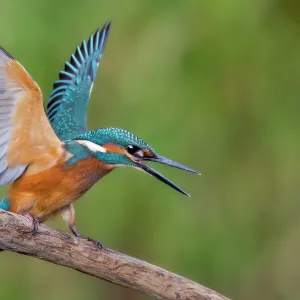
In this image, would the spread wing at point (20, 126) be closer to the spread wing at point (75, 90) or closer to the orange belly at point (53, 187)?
the orange belly at point (53, 187)

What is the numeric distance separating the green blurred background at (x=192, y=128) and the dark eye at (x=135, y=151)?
3.34 ft

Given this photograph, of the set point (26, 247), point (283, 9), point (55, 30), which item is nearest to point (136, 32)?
point (55, 30)

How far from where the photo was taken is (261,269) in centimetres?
420

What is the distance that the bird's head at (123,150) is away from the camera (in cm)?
284

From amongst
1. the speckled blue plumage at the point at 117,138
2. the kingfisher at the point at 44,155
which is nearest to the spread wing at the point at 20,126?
the kingfisher at the point at 44,155

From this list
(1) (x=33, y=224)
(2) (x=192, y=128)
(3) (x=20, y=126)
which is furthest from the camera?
(2) (x=192, y=128)

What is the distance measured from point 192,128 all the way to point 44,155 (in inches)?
49.2

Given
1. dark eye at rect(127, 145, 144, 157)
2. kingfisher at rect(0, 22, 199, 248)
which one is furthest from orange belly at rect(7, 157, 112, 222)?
dark eye at rect(127, 145, 144, 157)

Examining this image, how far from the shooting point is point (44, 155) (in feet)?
9.57

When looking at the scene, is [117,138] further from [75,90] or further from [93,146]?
[75,90]

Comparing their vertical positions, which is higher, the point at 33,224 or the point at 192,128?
the point at 192,128

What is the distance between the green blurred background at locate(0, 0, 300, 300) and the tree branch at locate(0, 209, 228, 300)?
120 centimetres

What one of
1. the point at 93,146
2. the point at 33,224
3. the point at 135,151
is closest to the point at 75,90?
the point at 93,146

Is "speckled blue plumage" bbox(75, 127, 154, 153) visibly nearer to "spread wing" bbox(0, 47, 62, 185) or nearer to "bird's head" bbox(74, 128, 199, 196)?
"bird's head" bbox(74, 128, 199, 196)
